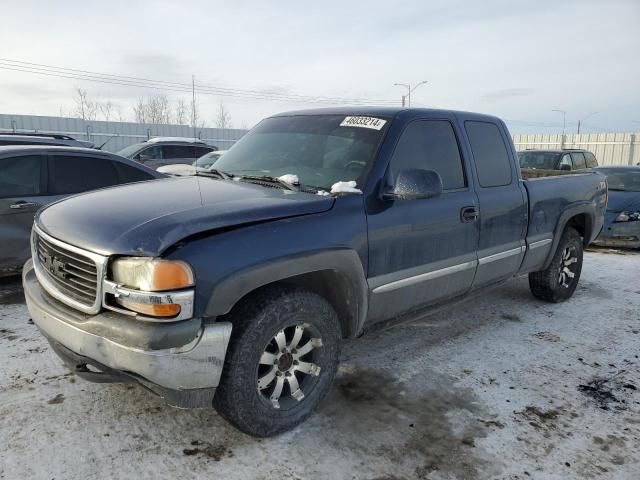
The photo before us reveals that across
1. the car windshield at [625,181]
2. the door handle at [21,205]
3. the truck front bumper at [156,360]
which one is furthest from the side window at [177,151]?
the truck front bumper at [156,360]

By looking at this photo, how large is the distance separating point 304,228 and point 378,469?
1290mm

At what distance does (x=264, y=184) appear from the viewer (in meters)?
3.39

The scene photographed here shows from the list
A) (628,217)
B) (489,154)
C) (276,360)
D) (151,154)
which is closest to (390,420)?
(276,360)

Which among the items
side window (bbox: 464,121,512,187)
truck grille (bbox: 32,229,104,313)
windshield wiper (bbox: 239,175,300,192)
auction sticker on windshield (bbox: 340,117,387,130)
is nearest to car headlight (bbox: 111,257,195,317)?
truck grille (bbox: 32,229,104,313)

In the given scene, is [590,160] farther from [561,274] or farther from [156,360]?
[156,360]

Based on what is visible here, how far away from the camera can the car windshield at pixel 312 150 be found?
342cm

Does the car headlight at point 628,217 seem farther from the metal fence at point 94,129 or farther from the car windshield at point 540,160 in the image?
the metal fence at point 94,129

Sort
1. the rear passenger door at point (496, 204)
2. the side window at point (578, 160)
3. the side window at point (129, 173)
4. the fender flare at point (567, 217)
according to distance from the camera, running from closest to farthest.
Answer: the rear passenger door at point (496, 204) → the fender flare at point (567, 217) → the side window at point (129, 173) → the side window at point (578, 160)

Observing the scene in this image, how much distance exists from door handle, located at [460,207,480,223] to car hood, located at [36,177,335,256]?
1.28 m

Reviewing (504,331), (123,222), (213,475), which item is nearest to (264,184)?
(123,222)

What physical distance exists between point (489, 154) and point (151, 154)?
12340 mm

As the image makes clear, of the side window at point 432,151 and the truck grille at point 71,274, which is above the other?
the side window at point 432,151

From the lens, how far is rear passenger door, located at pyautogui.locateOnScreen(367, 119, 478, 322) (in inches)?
129

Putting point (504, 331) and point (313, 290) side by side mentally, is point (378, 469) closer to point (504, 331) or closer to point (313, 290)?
point (313, 290)
